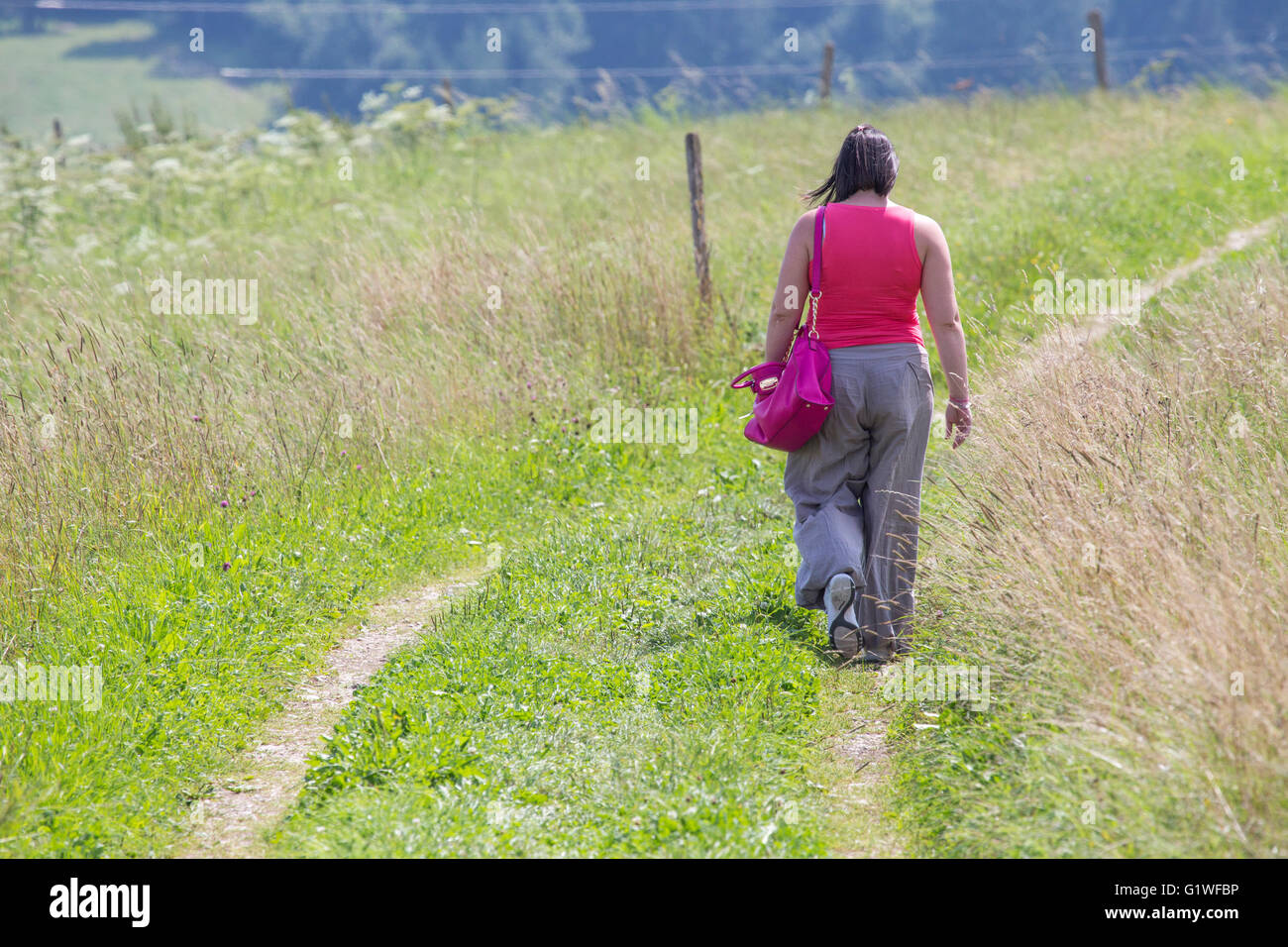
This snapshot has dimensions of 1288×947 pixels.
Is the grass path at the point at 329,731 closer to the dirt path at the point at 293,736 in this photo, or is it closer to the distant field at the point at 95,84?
the dirt path at the point at 293,736

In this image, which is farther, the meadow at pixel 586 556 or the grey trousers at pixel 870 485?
the grey trousers at pixel 870 485

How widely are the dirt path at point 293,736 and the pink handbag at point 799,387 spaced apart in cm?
194

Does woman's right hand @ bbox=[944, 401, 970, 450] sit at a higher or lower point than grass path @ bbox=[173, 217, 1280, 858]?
higher

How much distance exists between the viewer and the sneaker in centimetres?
446

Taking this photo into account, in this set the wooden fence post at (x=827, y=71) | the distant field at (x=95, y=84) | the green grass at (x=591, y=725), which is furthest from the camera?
the distant field at (x=95, y=84)

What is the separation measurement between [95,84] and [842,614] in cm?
5754

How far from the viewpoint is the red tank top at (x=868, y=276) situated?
168 inches

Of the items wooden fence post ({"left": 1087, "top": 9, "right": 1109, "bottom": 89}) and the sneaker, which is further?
wooden fence post ({"left": 1087, "top": 9, "right": 1109, "bottom": 89})

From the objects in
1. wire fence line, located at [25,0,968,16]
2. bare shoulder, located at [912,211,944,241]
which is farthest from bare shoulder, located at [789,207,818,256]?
wire fence line, located at [25,0,968,16]

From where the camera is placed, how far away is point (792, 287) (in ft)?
14.4

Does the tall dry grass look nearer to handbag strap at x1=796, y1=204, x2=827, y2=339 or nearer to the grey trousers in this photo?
the grey trousers

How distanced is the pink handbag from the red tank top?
0.05 metres

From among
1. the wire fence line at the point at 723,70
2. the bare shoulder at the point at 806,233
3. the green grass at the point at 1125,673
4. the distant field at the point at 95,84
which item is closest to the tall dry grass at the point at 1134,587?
the green grass at the point at 1125,673
